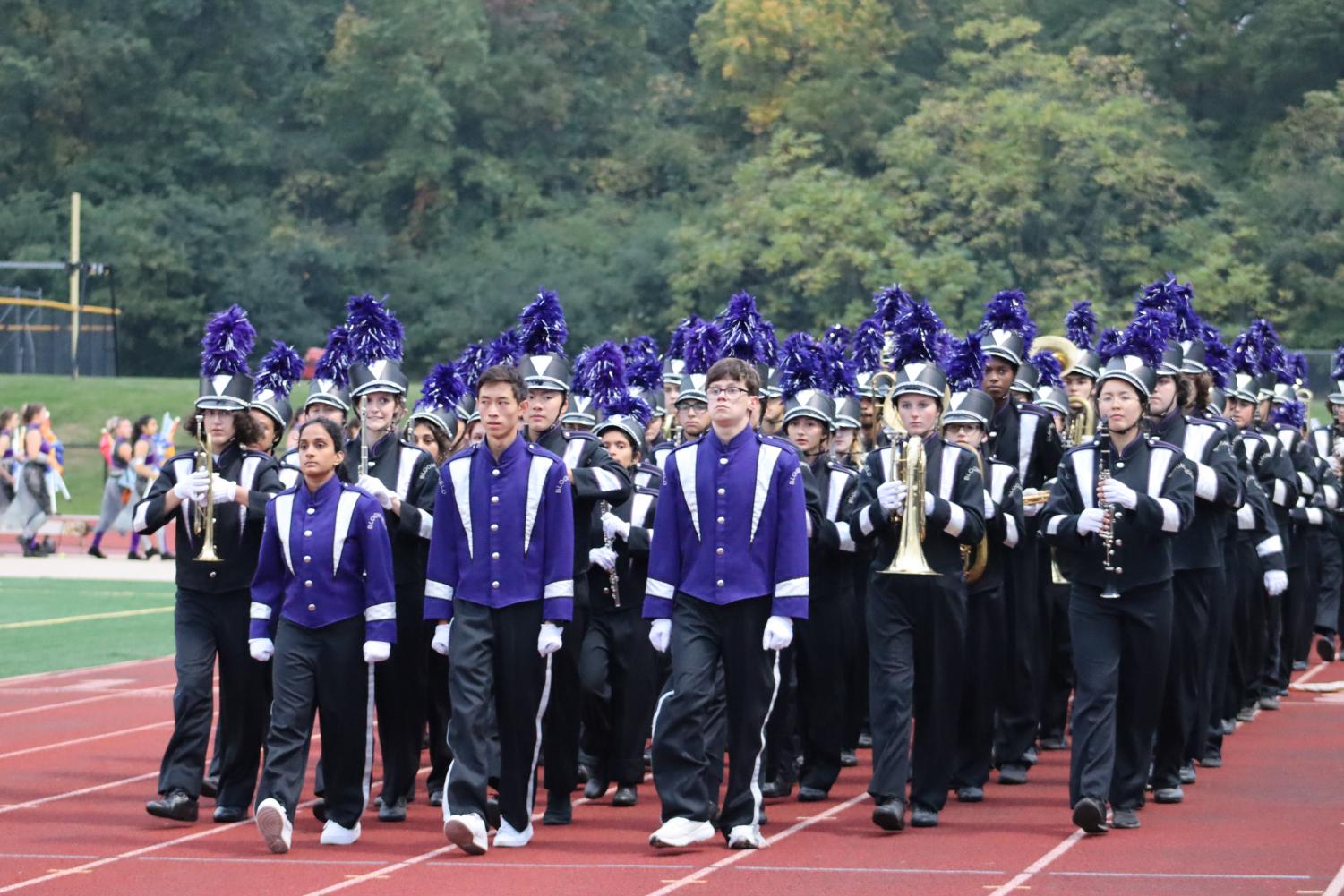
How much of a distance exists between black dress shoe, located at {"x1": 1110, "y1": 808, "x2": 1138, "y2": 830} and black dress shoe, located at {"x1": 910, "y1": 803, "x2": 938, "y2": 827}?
71 cm

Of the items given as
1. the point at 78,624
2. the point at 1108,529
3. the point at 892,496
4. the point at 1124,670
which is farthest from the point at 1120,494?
the point at 78,624

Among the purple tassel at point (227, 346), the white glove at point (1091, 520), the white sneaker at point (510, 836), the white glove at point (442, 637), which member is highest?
the purple tassel at point (227, 346)

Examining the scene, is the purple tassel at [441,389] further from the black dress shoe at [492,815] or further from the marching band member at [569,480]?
the black dress shoe at [492,815]

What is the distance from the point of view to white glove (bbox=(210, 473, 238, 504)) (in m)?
10.4

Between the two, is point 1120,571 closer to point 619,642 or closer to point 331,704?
point 619,642

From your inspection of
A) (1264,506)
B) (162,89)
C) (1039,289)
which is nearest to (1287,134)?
(1039,289)

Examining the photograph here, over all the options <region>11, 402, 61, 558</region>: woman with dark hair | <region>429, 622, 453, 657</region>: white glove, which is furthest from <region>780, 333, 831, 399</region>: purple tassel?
<region>11, 402, 61, 558</region>: woman with dark hair

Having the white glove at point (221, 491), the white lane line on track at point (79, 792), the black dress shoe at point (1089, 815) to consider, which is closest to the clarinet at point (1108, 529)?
the black dress shoe at point (1089, 815)

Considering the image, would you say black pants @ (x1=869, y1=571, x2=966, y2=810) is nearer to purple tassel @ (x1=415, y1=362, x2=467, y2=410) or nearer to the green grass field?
purple tassel @ (x1=415, y1=362, x2=467, y2=410)

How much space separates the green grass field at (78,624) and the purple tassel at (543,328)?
6.86 meters

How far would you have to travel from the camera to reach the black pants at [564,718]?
1009 centimetres

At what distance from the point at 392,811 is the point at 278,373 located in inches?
88.7

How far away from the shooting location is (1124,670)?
1020 centimetres

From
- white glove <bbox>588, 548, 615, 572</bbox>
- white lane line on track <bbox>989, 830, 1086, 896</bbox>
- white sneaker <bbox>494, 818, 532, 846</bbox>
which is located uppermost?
white glove <bbox>588, 548, 615, 572</bbox>
